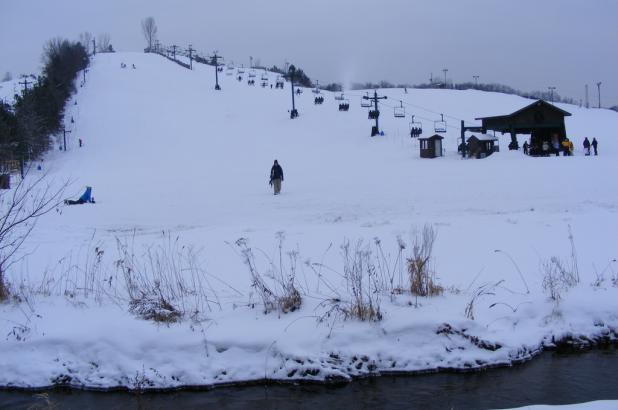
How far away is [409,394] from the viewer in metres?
5.93

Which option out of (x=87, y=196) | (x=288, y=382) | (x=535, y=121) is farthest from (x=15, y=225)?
(x=535, y=121)

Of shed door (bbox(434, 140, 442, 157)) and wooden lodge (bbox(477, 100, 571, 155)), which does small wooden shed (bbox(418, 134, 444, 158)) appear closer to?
shed door (bbox(434, 140, 442, 157))

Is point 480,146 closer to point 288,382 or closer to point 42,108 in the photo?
point 288,382

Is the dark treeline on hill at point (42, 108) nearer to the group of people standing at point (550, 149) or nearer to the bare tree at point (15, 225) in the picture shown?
the bare tree at point (15, 225)

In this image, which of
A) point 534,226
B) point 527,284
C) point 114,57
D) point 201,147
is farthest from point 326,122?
point 114,57

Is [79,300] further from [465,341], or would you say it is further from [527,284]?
[527,284]

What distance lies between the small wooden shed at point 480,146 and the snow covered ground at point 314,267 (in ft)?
3.07

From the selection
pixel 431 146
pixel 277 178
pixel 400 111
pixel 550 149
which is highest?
pixel 400 111

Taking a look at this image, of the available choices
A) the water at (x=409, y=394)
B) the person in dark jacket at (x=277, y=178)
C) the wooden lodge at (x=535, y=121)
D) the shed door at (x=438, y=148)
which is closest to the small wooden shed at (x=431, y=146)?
the shed door at (x=438, y=148)

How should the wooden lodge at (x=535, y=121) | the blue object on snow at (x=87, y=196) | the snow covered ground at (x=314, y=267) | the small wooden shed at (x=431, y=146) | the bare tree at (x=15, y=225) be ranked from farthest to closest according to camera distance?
1. the wooden lodge at (x=535, y=121)
2. the small wooden shed at (x=431, y=146)
3. the blue object on snow at (x=87, y=196)
4. the bare tree at (x=15, y=225)
5. the snow covered ground at (x=314, y=267)

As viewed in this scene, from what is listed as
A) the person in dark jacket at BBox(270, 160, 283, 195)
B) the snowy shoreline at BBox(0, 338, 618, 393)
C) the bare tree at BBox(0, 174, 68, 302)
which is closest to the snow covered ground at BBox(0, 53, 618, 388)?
the snowy shoreline at BBox(0, 338, 618, 393)

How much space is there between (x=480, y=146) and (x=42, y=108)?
4145cm

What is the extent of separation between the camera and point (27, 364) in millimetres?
6566

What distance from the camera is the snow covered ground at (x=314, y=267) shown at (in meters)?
6.50
